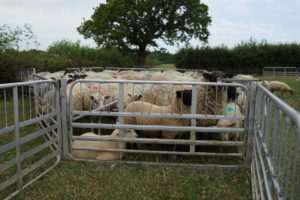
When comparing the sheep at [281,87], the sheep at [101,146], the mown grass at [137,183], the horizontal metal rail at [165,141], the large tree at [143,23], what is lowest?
the mown grass at [137,183]

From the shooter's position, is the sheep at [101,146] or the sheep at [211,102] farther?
the sheep at [211,102]

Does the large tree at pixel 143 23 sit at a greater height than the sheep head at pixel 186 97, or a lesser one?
greater

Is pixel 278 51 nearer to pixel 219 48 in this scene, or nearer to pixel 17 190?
pixel 219 48

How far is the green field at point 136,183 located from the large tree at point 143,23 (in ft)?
82.8

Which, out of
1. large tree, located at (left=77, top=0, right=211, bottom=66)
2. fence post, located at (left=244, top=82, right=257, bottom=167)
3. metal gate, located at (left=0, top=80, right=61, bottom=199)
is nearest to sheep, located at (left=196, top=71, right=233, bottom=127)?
fence post, located at (left=244, top=82, right=257, bottom=167)

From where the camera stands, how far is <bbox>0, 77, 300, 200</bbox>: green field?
3857 millimetres

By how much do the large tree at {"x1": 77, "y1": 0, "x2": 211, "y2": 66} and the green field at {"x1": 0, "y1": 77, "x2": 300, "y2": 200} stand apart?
82.8 ft

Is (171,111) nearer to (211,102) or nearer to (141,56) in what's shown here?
(211,102)

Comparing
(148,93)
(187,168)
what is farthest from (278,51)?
(187,168)

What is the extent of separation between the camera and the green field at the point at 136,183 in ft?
12.7

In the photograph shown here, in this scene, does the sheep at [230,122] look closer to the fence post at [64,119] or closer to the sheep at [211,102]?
the sheep at [211,102]

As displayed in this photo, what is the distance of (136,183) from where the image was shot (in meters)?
4.20

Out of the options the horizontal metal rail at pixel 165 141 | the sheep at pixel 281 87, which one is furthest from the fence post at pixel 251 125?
the sheep at pixel 281 87

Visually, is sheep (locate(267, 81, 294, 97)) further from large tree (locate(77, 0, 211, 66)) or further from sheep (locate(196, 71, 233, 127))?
large tree (locate(77, 0, 211, 66))
